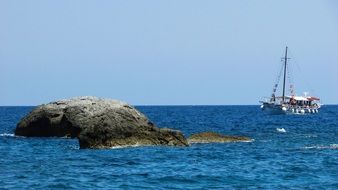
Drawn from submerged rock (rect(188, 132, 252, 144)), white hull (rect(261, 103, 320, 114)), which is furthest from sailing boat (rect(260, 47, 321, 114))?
submerged rock (rect(188, 132, 252, 144))

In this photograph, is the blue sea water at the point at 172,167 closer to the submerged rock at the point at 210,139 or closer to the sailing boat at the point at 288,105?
the submerged rock at the point at 210,139

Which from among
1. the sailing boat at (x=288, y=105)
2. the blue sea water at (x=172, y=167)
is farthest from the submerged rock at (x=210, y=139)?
the sailing boat at (x=288, y=105)

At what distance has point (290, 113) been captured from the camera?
146500mm

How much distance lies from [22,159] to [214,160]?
31.0 feet

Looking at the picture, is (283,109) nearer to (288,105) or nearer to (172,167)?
(288,105)

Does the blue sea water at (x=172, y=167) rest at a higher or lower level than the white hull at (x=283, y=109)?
lower

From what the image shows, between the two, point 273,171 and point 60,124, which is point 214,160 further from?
A: point 60,124

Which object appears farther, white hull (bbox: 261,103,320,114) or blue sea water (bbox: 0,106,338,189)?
white hull (bbox: 261,103,320,114)

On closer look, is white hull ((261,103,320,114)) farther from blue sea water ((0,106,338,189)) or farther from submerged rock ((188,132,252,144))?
blue sea water ((0,106,338,189))

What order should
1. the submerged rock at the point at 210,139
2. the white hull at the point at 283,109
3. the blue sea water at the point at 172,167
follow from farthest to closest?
the white hull at the point at 283,109
the submerged rock at the point at 210,139
the blue sea water at the point at 172,167

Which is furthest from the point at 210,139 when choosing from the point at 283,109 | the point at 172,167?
the point at 283,109

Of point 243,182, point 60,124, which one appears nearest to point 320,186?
point 243,182

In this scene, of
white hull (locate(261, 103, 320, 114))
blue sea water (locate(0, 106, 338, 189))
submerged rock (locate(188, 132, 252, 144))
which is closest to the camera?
blue sea water (locate(0, 106, 338, 189))

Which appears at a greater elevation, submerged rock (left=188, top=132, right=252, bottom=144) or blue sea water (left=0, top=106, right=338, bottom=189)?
submerged rock (left=188, top=132, right=252, bottom=144)
